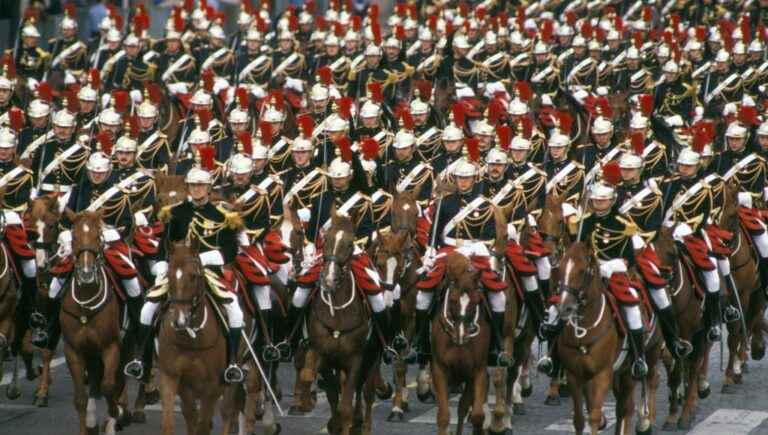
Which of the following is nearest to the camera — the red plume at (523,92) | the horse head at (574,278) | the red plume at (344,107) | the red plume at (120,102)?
the horse head at (574,278)

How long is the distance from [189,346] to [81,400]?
6.41 ft

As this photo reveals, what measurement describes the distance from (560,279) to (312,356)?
2829 mm

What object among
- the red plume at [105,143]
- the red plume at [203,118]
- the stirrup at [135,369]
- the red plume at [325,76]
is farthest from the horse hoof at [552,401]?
the red plume at [325,76]

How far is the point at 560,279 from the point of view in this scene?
858 inches

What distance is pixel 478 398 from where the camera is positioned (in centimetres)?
2238

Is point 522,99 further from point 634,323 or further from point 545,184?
point 634,323

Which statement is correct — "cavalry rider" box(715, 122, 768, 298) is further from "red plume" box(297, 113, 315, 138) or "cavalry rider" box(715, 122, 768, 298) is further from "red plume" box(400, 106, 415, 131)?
"red plume" box(297, 113, 315, 138)

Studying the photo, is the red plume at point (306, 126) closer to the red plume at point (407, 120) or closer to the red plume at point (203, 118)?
the red plume at point (407, 120)

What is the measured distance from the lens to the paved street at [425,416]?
24.3 metres

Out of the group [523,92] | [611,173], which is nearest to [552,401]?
[611,173]

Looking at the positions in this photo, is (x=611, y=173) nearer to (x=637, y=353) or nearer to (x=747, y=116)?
(x=637, y=353)

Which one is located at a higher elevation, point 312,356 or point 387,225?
point 387,225

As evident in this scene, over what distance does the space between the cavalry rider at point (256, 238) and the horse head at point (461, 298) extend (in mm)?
2117

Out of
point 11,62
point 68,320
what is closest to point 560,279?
point 68,320
